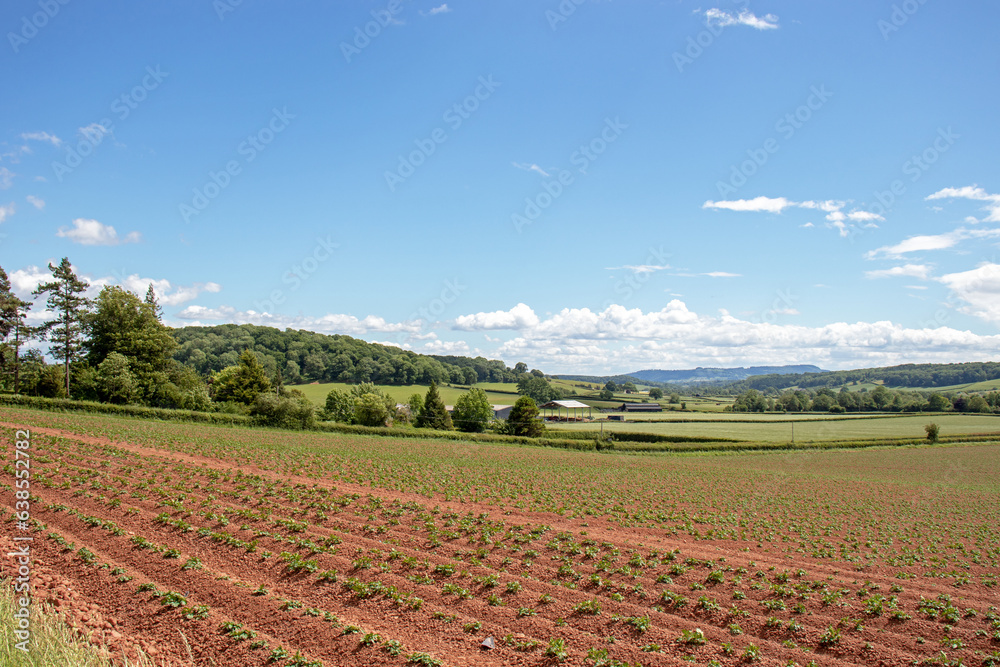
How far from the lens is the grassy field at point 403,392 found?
96.7m

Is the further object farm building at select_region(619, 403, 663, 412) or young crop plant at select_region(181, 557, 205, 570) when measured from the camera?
farm building at select_region(619, 403, 663, 412)

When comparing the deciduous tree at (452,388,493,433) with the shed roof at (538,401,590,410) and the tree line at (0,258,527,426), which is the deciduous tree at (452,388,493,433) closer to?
the tree line at (0,258,527,426)

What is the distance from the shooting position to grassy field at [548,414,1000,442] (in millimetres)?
71625

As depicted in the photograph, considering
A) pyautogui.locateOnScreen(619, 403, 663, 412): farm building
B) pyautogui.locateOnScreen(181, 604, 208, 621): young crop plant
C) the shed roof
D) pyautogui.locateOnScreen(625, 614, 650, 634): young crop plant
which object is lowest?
pyautogui.locateOnScreen(619, 403, 663, 412): farm building

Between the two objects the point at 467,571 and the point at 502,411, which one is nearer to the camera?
the point at 467,571

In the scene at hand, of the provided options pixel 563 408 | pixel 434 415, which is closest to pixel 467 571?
pixel 434 415

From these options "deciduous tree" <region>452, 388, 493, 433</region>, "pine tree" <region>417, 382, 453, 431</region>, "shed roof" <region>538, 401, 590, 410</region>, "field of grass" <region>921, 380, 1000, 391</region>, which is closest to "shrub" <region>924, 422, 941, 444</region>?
"shed roof" <region>538, 401, 590, 410</region>

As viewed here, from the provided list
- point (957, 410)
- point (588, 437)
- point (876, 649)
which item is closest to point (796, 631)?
point (876, 649)

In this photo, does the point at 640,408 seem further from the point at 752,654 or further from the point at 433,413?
the point at 752,654

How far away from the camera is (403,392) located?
351ft

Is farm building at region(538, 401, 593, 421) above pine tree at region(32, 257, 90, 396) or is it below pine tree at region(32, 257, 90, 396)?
below

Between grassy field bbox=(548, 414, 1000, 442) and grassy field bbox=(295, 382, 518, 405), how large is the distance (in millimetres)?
32106

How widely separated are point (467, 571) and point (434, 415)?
192ft

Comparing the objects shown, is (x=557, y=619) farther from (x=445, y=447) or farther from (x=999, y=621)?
(x=445, y=447)
